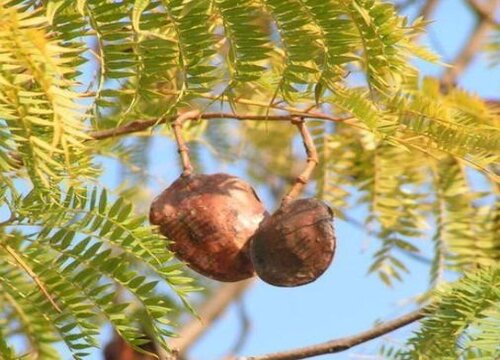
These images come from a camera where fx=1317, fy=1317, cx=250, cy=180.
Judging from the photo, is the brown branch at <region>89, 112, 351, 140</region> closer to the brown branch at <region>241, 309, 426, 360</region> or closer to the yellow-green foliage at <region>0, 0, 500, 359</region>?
the yellow-green foliage at <region>0, 0, 500, 359</region>

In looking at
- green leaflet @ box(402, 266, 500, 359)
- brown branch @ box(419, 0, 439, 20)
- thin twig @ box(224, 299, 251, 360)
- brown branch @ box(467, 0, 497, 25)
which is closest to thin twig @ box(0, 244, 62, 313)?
green leaflet @ box(402, 266, 500, 359)

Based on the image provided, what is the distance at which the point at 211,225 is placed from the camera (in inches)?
41.0

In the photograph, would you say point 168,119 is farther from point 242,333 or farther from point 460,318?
point 242,333

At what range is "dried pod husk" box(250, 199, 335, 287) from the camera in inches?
39.7

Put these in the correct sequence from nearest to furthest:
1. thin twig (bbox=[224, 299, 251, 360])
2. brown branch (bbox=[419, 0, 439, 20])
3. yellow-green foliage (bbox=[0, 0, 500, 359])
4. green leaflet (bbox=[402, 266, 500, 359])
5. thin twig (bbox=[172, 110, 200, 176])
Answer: yellow-green foliage (bbox=[0, 0, 500, 359]) → green leaflet (bbox=[402, 266, 500, 359]) → thin twig (bbox=[172, 110, 200, 176]) → thin twig (bbox=[224, 299, 251, 360]) → brown branch (bbox=[419, 0, 439, 20])

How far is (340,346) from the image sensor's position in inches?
43.6

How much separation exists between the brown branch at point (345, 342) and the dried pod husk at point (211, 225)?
0.24ft

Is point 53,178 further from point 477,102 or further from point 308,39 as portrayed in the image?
point 477,102

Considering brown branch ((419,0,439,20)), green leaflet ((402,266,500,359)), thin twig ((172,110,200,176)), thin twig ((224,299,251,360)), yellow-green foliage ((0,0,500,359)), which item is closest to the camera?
yellow-green foliage ((0,0,500,359))

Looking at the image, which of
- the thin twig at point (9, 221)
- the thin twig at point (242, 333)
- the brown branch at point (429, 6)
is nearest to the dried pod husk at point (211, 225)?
the thin twig at point (9, 221)

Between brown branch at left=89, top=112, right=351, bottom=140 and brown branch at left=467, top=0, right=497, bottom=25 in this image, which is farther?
brown branch at left=467, top=0, right=497, bottom=25

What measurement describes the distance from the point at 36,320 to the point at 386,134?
1.10 feet

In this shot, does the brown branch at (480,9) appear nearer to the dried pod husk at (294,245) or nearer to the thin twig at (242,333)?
the thin twig at (242,333)

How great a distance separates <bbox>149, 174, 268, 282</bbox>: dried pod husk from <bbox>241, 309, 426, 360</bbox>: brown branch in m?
0.07
